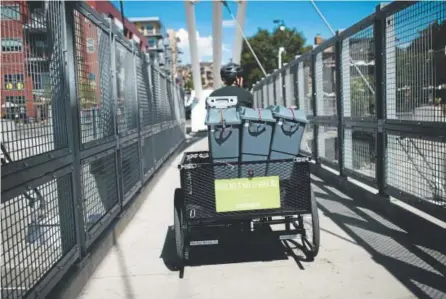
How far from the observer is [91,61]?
5.28 metres

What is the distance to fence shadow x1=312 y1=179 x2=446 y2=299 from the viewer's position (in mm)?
4004

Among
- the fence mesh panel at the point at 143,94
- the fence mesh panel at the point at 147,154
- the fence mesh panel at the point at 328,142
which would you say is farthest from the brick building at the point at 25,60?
the fence mesh panel at the point at 328,142

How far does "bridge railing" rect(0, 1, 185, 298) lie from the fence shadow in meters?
2.82

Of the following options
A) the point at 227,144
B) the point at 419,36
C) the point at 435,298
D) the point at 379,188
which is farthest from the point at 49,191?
the point at 379,188

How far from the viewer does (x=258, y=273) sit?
4.45 metres

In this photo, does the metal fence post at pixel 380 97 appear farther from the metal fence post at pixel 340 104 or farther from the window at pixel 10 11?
the window at pixel 10 11

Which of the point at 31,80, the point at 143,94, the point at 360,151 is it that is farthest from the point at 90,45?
the point at 360,151

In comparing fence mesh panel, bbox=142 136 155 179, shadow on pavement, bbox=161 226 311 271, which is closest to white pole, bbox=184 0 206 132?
fence mesh panel, bbox=142 136 155 179

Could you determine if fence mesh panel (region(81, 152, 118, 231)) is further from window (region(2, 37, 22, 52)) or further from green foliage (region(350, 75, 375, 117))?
green foliage (region(350, 75, 375, 117))

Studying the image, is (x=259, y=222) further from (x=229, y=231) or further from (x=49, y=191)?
(x=49, y=191)

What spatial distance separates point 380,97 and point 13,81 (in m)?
4.75

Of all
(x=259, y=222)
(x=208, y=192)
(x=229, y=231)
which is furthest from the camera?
(x=229, y=231)

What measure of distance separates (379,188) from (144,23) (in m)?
130

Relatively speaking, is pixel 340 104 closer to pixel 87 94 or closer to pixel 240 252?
pixel 240 252
